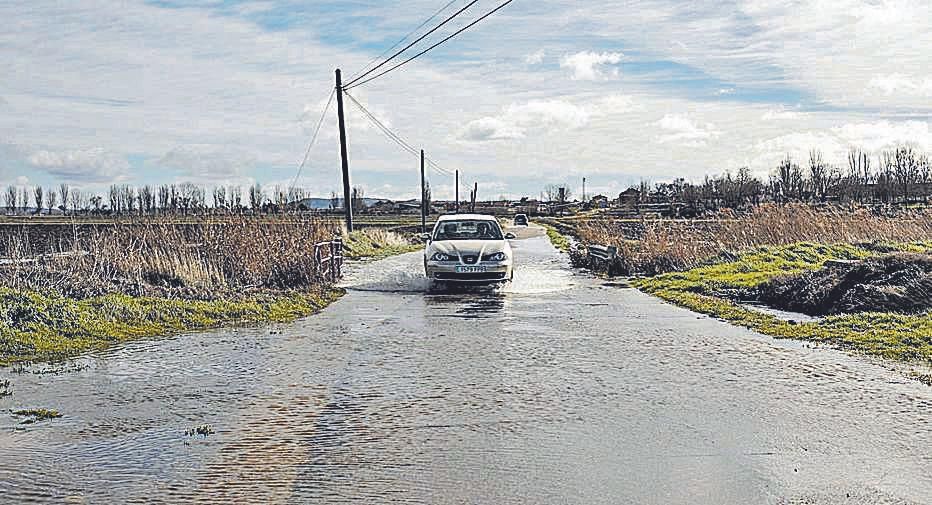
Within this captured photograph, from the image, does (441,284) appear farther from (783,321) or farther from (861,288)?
(861,288)

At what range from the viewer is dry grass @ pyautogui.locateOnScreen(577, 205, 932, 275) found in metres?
26.4

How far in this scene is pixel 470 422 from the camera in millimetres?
8203

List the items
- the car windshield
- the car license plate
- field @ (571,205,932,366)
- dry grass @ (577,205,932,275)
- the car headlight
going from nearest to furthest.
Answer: field @ (571,205,932,366) → the car license plate → the car headlight → the car windshield → dry grass @ (577,205,932,275)

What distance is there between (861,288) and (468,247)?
8268 millimetres

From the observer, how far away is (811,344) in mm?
12969

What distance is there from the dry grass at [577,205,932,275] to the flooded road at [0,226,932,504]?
12166 mm

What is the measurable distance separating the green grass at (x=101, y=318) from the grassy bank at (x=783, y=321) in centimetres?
739

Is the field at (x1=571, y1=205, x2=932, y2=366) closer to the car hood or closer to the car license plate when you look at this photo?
the car hood

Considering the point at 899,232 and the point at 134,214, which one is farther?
the point at 899,232

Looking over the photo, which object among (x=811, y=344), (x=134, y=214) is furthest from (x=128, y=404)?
(x=134, y=214)

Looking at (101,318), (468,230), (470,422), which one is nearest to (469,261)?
(468,230)

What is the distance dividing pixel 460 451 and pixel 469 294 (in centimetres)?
1338

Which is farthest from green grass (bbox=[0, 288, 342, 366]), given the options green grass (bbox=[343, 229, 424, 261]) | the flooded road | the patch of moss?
green grass (bbox=[343, 229, 424, 261])

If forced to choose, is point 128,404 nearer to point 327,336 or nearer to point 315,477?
point 315,477
